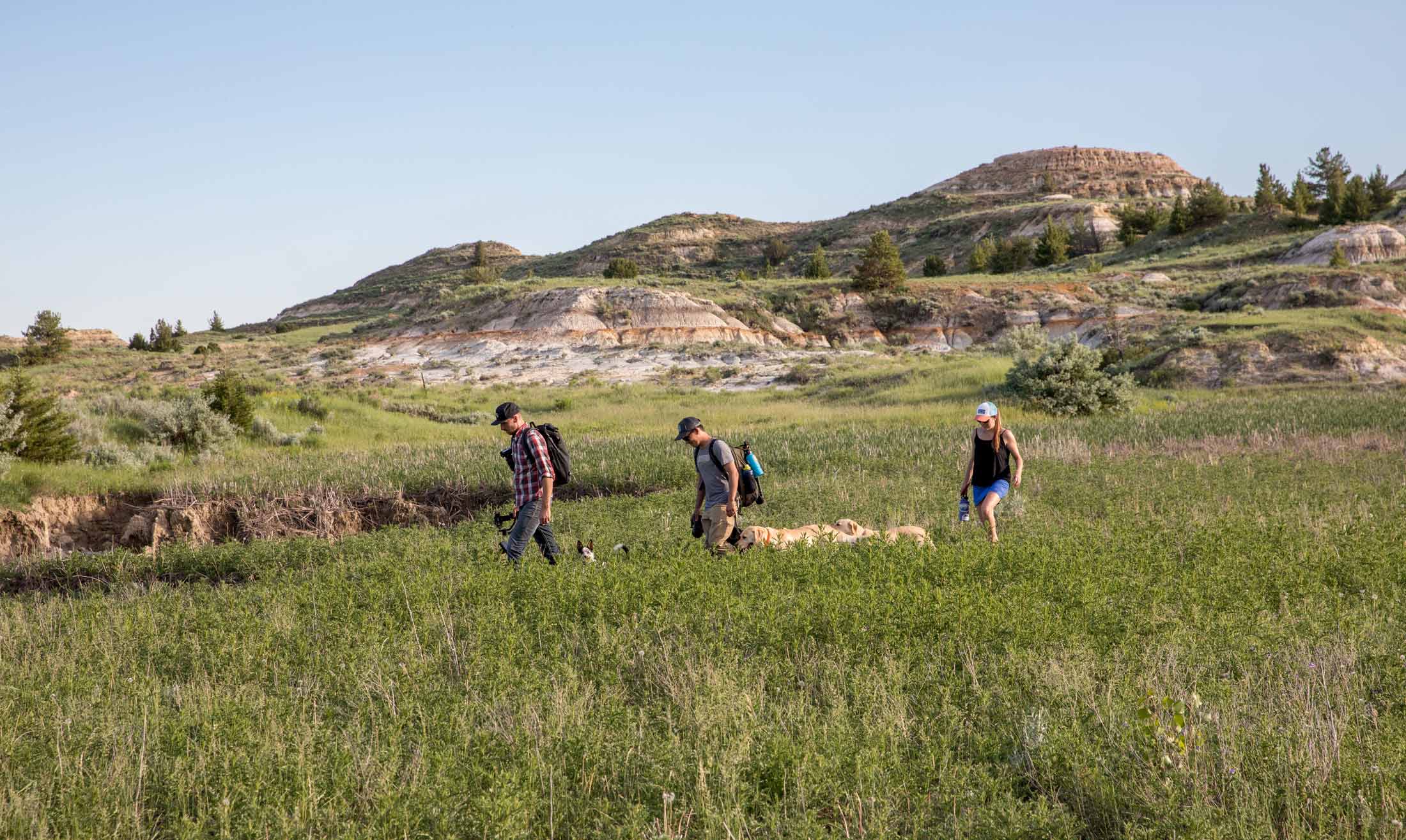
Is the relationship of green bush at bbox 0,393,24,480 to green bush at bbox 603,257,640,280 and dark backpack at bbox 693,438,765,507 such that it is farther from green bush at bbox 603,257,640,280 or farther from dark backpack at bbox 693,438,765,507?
green bush at bbox 603,257,640,280

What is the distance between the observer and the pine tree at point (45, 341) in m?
52.2

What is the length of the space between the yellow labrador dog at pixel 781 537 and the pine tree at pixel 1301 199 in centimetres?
7247

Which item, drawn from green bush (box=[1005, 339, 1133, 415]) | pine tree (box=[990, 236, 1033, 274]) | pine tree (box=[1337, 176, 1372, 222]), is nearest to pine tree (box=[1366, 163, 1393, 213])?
pine tree (box=[1337, 176, 1372, 222])

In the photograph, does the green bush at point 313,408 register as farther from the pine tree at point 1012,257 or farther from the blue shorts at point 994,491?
the pine tree at point 1012,257

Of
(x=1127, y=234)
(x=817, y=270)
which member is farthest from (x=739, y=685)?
(x=1127, y=234)

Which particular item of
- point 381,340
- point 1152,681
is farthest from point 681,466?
point 381,340

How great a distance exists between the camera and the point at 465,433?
26531 mm

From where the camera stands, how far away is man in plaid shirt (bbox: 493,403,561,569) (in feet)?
29.1

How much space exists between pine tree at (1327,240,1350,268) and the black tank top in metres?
A: 48.2

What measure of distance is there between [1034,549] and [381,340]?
176ft

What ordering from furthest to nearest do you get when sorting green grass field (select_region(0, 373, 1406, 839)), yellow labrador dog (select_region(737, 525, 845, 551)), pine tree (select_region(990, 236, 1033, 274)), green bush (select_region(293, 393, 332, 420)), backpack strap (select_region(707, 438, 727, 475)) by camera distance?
pine tree (select_region(990, 236, 1033, 274)), green bush (select_region(293, 393, 332, 420)), yellow labrador dog (select_region(737, 525, 845, 551)), backpack strap (select_region(707, 438, 727, 475)), green grass field (select_region(0, 373, 1406, 839))

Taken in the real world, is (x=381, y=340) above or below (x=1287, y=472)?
above

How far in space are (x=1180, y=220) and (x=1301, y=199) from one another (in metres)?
8.07

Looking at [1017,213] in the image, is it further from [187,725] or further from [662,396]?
[187,725]
